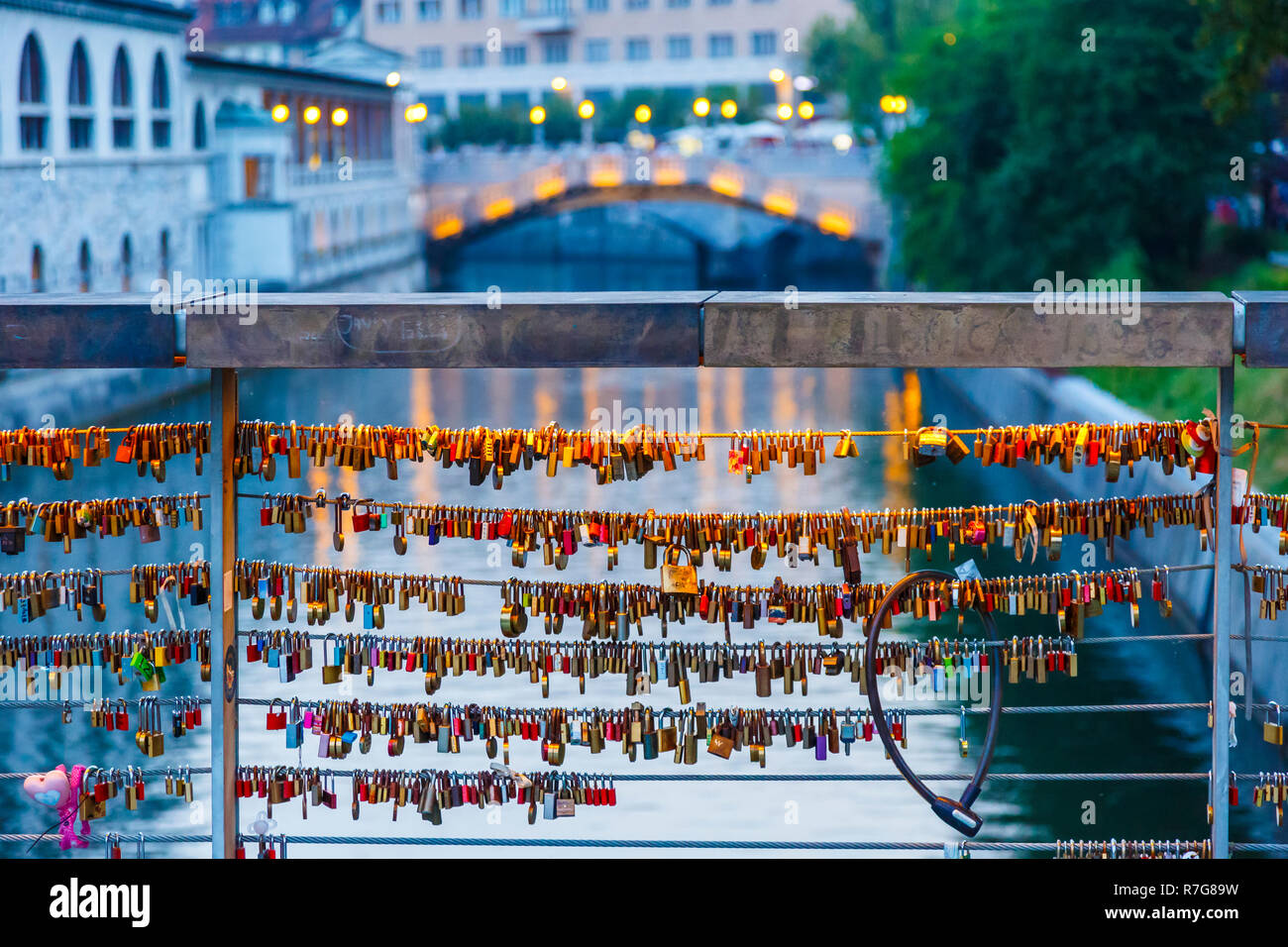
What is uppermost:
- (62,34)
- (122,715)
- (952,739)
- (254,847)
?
(62,34)

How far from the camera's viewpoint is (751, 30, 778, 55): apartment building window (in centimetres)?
6975

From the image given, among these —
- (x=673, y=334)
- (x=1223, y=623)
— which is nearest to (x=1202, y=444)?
(x=1223, y=623)

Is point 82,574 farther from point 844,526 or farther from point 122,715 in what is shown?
point 844,526

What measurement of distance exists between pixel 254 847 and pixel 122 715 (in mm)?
623

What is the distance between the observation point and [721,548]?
18.1 ft

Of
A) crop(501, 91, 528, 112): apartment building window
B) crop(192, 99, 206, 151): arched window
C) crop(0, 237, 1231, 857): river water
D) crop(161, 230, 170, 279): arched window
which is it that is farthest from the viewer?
crop(501, 91, 528, 112): apartment building window

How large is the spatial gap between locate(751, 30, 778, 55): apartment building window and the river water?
48288 mm

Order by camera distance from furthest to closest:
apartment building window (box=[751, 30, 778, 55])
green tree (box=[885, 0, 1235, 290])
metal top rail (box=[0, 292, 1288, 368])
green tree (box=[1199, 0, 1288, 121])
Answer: apartment building window (box=[751, 30, 778, 55]) < green tree (box=[885, 0, 1235, 290]) < green tree (box=[1199, 0, 1288, 121]) < metal top rail (box=[0, 292, 1288, 368])

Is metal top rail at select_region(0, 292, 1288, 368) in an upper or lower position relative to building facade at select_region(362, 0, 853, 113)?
lower

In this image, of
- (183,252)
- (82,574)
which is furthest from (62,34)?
(82,574)

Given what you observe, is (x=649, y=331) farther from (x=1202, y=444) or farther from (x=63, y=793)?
(x=63, y=793)

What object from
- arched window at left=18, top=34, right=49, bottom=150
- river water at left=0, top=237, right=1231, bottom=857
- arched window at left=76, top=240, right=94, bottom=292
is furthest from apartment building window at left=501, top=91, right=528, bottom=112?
river water at left=0, top=237, right=1231, bottom=857

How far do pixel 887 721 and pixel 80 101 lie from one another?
28851 millimetres

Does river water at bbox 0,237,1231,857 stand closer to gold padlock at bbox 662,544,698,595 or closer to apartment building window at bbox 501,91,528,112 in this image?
gold padlock at bbox 662,544,698,595
